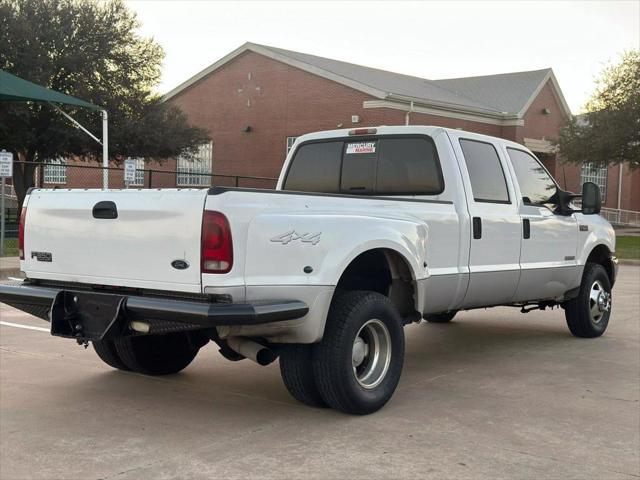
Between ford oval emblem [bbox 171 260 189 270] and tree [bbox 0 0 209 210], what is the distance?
2585 cm

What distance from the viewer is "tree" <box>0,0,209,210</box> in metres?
29.0

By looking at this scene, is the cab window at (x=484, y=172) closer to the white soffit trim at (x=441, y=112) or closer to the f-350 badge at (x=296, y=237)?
the f-350 badge at (x=296, y=237)

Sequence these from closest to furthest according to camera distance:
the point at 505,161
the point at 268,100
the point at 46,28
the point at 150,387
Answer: the point at 150,387, the point at 505,161, the point at 46,28, the point at 268,100

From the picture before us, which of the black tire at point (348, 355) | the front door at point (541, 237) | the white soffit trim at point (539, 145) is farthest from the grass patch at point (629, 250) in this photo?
the black tire at point (348, 355)

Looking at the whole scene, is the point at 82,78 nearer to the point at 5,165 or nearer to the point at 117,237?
the point at 5,165

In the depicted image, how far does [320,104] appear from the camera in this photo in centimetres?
3581

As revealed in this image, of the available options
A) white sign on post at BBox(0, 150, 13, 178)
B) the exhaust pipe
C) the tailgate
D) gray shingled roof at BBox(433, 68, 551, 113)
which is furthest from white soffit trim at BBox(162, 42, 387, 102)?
the exhaust pipe

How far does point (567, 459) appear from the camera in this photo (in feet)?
14.1

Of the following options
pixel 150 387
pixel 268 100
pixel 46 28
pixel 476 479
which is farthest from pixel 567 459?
pixel 268 100

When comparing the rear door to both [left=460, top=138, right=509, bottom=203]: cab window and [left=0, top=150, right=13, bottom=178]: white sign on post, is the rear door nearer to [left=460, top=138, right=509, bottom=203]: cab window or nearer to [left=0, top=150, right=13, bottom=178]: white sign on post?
[left=460, top=138, right=509, bottom=203]: cab window

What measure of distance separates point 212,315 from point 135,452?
889 millimetres

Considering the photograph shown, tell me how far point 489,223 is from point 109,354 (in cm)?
323

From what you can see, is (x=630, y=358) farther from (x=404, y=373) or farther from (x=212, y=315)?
(x=212, y=315)

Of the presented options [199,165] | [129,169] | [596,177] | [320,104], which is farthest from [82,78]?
[596,177]
